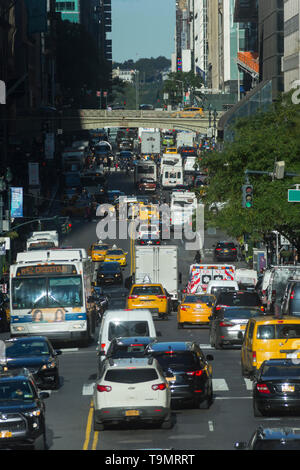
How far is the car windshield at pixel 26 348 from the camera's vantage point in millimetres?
31422

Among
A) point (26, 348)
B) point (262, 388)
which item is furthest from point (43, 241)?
point (262, 388)

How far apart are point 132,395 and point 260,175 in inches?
1585

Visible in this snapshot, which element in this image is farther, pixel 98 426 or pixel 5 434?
pixel 98 426

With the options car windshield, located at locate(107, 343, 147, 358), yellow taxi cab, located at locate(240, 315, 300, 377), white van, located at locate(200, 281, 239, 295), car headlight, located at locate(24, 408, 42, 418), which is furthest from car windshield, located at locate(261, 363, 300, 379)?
white van, located at locate(200, 281, 239, 295)

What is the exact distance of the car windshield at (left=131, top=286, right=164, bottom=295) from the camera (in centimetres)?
5353

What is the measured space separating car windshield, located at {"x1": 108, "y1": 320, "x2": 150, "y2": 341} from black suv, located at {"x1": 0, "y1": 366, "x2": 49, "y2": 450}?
11046 millimetres

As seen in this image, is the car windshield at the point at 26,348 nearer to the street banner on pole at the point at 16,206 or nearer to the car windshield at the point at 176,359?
the car windshield at the point at 176,359

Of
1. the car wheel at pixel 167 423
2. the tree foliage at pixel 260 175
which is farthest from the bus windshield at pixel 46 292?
the tree foliage at pixel 260 175

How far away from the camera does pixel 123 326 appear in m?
34.0

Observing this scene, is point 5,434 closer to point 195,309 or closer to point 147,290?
point 195,309

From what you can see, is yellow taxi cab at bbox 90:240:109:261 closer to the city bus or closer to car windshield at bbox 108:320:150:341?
the city bus
